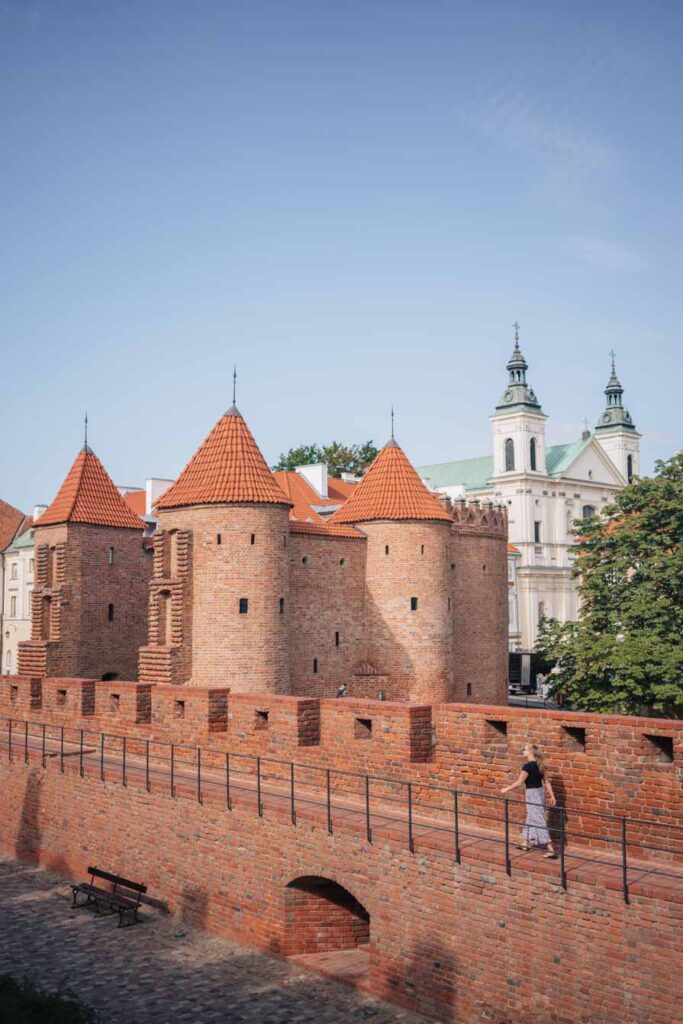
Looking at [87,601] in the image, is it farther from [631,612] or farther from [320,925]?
[320,925]

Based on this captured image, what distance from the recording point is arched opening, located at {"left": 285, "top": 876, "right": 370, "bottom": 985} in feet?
41.1

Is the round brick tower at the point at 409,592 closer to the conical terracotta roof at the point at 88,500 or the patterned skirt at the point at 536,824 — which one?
the conical terracotta roof at the point at 88,500

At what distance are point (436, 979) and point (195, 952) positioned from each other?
3.92 metres

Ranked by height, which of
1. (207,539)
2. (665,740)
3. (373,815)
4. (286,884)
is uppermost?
(207,539)

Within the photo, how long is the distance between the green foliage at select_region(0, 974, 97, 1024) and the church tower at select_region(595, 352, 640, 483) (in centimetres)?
6687

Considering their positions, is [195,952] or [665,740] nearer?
[665,740]

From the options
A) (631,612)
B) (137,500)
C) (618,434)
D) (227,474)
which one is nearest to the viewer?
(227,474)

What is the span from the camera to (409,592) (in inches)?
928

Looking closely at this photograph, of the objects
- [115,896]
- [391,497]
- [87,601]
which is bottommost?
[115,896]

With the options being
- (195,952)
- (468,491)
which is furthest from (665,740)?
(468,491)

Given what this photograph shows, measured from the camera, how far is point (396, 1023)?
10.6 m

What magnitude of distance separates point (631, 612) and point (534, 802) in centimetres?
1430

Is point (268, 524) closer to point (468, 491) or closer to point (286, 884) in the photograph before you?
point (286, 884)

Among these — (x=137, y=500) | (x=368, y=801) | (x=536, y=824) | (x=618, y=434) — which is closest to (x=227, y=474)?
(x=368, y=801)
